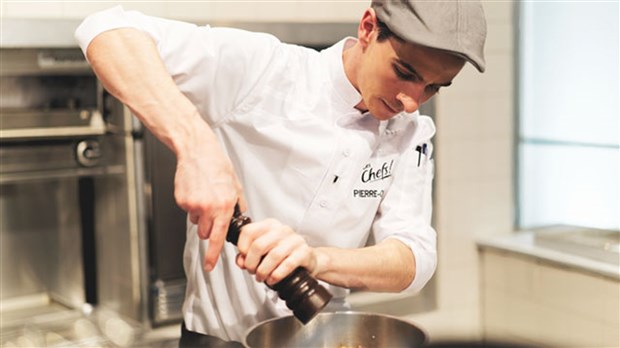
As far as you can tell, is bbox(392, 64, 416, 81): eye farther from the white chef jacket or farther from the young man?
the white chef jacket

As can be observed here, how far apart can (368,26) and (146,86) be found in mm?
421

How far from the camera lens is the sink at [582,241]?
297 centimetres

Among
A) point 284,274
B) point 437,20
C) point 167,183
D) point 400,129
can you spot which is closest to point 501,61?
point 167,183

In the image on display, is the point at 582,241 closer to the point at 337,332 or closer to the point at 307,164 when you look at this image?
the point at 307,164

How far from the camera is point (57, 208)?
2.68m

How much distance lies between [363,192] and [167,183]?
99 cm

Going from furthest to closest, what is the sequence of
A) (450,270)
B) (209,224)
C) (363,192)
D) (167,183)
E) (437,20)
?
1. (450,270)
2. (167,183)
3. (363,192)
4. (437,20)
5. (209,224)

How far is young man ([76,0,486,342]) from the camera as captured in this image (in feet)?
4.72

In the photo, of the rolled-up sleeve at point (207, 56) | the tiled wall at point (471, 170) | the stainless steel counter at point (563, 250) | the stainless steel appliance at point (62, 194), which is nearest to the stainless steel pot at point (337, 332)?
the rolled-up sleeve at point (207, 56)

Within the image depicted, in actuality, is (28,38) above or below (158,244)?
above

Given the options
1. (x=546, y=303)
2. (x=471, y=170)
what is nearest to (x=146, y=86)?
(x=471, y=170)

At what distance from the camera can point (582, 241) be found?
10.2ft

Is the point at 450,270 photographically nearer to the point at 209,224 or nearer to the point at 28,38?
the point at 28,38

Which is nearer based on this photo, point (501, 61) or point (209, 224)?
point (209, 224)
